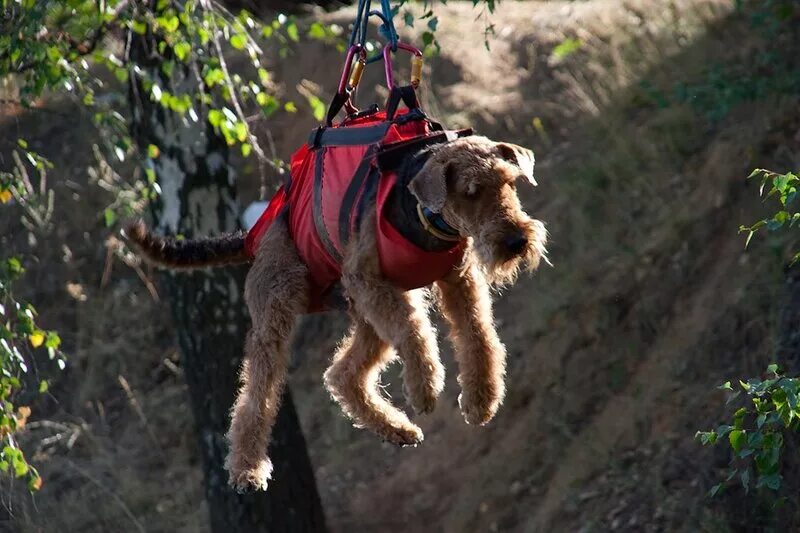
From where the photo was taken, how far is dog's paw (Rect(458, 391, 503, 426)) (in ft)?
11.5

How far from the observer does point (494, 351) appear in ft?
11.8

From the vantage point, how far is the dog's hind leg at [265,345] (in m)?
3.79

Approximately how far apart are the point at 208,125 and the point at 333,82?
13.9ft

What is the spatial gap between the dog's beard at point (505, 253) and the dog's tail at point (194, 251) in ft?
4.36

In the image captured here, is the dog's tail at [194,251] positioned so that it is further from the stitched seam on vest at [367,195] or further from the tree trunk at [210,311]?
the tree trunk at [210,311]

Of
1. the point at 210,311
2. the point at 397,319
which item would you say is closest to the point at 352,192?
the point at 397,319

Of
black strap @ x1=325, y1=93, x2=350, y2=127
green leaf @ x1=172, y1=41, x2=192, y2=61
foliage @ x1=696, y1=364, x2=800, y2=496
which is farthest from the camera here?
green leaf @ x1=172, y1=41, x2=192, y2=61

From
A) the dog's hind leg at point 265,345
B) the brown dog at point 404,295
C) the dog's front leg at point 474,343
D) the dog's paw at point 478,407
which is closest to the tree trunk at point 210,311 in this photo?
the brown dog at point 404,295

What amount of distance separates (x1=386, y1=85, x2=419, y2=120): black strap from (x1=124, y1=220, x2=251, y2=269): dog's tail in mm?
933

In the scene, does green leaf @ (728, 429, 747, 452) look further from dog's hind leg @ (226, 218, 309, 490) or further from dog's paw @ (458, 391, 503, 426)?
dog's hind leg @ (226, 218, 309, 490)

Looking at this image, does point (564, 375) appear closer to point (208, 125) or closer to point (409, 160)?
point (208, 125)

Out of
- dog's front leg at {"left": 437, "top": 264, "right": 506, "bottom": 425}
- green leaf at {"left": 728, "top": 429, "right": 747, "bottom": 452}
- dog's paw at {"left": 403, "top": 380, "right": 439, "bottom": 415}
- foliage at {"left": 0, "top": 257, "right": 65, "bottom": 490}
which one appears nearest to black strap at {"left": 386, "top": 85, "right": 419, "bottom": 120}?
dog's front leg at {"left": 437, "top": 264, "right": 506, "bottom": 425}

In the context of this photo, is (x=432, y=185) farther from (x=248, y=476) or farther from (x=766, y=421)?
(x=766, y=421)

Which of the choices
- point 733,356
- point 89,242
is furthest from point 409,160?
point 89,242
